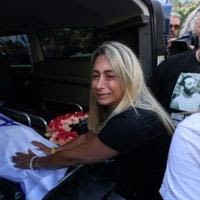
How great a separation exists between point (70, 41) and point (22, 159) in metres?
3.46

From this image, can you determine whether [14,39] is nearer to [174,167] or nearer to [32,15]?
[32,15]

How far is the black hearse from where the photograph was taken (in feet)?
13.4

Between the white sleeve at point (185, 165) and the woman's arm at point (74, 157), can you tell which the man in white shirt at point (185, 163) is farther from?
the woman's arm at point (74, 157)

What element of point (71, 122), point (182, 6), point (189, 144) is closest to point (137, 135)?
point (189, 144)

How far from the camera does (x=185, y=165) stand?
1318 mm

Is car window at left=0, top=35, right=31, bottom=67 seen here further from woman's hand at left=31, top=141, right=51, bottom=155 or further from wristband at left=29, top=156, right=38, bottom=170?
wristband at left=29, top=156, right=38, bottom=170

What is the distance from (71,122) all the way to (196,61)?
3.93 feet

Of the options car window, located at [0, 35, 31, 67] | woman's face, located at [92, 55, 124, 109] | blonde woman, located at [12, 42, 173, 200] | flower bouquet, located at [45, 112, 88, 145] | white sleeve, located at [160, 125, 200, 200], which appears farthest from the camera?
car window, located at [0, 35, 31, 67]

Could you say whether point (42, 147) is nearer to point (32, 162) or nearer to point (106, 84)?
point (32, 162)

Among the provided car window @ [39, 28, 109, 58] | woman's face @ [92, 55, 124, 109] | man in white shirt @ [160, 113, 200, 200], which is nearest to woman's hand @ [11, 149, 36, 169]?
woman's face @ [92, 55, 124, 109]

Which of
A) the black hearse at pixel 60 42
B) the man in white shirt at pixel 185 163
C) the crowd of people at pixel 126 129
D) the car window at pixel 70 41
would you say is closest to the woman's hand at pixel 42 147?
the crowd of people at pixel 126 129

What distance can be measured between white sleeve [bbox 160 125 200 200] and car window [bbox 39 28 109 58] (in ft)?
12.6

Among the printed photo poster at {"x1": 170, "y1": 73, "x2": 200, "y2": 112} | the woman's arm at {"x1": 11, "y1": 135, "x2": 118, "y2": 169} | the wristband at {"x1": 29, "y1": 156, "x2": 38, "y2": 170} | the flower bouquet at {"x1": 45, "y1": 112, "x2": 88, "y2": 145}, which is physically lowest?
the flower bouquet at {"x1": 45, "y1": 112, "x2": 88, "y2": 145}

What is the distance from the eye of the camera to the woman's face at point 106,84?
2260mm
